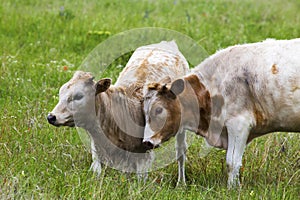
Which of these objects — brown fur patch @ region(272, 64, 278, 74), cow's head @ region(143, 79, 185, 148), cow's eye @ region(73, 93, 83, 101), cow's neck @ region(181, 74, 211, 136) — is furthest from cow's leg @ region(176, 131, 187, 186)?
brown fur patch @ region(272, 64, 278, 74)

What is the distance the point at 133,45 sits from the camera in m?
11.3

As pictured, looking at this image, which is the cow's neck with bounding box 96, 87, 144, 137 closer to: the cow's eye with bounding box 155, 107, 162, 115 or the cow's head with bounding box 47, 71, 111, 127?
the cow's head with bounding box 47, 71, 111, 127

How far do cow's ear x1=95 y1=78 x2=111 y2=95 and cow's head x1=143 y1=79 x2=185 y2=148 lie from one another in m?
0.40

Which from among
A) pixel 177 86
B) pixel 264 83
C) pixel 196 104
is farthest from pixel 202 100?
pixel 264 83

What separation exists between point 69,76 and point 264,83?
3903 millimetres

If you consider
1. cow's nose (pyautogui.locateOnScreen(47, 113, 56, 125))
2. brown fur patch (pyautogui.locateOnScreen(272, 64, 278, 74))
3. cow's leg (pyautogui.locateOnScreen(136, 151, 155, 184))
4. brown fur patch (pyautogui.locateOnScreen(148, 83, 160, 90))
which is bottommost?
cow's leg (pyautogui.locateOnScreen(136, 151, 155, 184))

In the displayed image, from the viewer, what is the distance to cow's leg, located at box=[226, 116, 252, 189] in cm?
697

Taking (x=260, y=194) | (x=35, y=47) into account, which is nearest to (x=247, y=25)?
(x=35, y=47)

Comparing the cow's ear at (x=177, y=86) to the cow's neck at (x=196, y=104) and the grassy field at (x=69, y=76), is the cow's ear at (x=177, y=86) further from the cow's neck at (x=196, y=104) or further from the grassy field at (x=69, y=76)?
the grassy field at (x=69, y=76)

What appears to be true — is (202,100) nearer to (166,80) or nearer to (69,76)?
(166,80)

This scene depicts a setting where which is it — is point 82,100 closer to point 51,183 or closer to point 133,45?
point 51,183

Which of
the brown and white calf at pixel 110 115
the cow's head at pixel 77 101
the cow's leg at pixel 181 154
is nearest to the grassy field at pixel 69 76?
the cow's leg at pixel 181 154

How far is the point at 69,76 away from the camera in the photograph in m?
10.2

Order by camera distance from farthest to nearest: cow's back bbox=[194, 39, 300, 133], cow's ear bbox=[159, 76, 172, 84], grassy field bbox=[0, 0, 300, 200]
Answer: cow's ear bbox=[159, 76, 172, 84]
cow's back bbox=[194, 39, 300, 133]
grassy field bbox=[0, 0, 300, 200]
